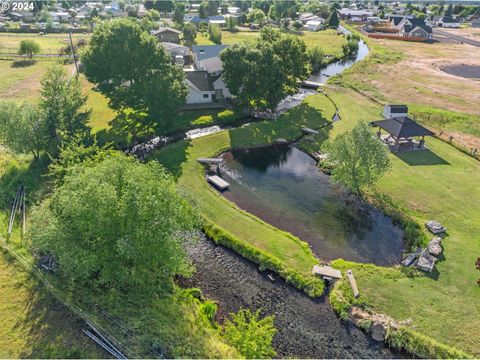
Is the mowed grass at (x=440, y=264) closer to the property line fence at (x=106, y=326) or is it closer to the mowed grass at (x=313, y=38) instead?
the property line fence at (x=106, y=326)

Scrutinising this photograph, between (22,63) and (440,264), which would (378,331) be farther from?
(22,63)

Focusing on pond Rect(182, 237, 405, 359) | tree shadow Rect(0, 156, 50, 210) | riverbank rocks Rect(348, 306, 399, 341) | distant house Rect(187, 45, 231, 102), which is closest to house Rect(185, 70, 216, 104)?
distant house Rect(187, 45, 231, 102)

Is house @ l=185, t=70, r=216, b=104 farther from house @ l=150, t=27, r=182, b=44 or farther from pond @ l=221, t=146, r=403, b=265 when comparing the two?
house @ l=150, t=27, r=182, b=44

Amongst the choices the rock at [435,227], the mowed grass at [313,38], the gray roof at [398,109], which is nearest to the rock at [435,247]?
the rock at [435,227]

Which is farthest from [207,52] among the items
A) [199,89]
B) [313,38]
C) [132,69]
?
[313,38]

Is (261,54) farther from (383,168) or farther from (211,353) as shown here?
(211,353)
